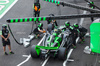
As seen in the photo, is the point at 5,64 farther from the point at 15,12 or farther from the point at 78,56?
the point at 15,12

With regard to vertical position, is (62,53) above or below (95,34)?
below

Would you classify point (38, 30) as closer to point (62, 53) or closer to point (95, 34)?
point (62, 53)

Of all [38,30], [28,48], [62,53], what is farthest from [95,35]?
[38,30]

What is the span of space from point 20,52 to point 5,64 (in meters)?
1.46

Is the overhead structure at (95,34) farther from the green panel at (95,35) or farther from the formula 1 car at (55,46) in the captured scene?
the formula 1 car at (55,46)

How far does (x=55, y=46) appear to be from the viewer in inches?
464

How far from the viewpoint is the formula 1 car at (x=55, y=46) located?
37.3ft

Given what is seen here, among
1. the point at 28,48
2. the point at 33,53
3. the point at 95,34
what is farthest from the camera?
the point at 28,48

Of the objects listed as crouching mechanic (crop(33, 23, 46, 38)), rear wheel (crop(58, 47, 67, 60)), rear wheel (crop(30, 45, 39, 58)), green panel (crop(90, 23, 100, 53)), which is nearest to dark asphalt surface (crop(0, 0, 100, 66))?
rear wheel (crop(30, 45, 39, 58))

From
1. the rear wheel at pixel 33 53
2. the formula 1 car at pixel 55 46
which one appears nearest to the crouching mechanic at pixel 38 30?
the formula 1 car at pixel 55 46

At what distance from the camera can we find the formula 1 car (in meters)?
11.4

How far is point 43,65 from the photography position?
37.6 feet

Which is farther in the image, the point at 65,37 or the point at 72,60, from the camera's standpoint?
the point at 65,37

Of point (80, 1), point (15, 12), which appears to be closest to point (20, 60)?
point (15, 12)
